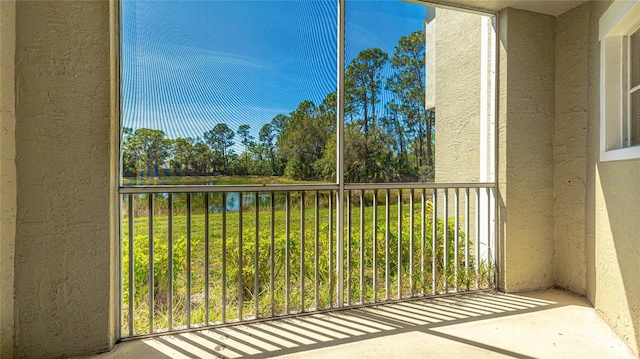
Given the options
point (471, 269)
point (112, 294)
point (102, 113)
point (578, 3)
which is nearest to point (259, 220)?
point (112, 294)

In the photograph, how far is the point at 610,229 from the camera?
216 centimetres

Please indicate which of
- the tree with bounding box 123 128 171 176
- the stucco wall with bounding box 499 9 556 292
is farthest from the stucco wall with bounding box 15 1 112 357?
the stucco wall with bounding box 499 9 556 292

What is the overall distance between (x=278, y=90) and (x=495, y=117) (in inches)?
74.4

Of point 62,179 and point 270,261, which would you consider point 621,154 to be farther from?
point 62,179

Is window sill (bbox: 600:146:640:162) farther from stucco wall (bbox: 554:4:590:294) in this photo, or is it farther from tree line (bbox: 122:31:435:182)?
tree line (bbox: 122:31:435:182)

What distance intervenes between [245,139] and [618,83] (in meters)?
2.71

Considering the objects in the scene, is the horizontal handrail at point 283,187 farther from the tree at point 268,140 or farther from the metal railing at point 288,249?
the tree at point 268,140

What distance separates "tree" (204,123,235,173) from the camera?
2.04 meters

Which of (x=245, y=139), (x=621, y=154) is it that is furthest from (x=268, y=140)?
(x=621, y=154)

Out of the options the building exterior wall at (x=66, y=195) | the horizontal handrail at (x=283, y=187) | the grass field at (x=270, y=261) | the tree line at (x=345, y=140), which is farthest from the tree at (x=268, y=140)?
the building exterior wall at (x=66, y=195)

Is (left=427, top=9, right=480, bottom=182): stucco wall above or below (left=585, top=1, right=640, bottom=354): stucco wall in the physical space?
above

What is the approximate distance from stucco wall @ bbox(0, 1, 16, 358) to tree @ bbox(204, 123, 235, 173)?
Answer: 968 millimetres

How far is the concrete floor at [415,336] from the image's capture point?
180 cm

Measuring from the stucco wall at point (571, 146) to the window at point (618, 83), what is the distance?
0.91 feet
